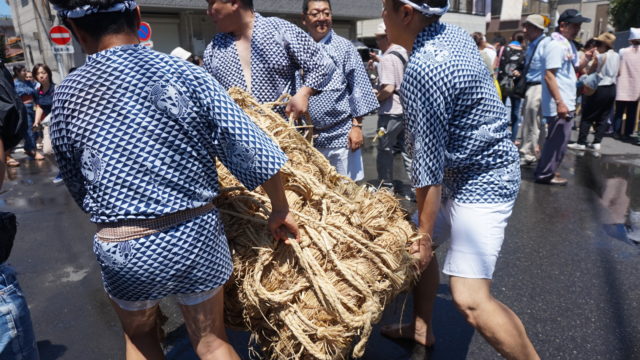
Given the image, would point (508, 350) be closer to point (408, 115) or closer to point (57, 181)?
point (408, 115)

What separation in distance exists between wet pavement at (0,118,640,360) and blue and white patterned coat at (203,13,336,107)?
1547 millimetres

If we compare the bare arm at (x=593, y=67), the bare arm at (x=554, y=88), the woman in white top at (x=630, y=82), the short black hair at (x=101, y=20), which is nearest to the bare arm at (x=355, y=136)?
the short black hair at (x=101, y=20)

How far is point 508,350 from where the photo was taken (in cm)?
192

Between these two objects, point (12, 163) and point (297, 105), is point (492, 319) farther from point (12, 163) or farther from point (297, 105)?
point (12, 163)

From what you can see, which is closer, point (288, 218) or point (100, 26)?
point (100, 26)

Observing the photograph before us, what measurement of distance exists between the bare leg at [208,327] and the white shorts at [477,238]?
3.38ft

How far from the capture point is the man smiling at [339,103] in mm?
3432

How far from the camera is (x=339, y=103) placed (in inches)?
137

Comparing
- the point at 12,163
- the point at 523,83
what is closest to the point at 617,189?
the point at 523,83

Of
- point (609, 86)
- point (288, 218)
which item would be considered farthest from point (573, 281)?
point (609, 86)

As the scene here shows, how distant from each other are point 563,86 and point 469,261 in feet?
13.5

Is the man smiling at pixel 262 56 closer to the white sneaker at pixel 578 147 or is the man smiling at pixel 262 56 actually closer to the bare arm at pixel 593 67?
the white sneaker at pixel 578 147

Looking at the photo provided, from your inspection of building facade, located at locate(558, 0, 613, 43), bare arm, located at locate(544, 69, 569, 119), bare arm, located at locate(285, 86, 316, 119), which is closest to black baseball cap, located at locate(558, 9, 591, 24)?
bare arm, located at locate(544, 69, 569, 119)

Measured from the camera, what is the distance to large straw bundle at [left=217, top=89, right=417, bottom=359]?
64.3 inches
